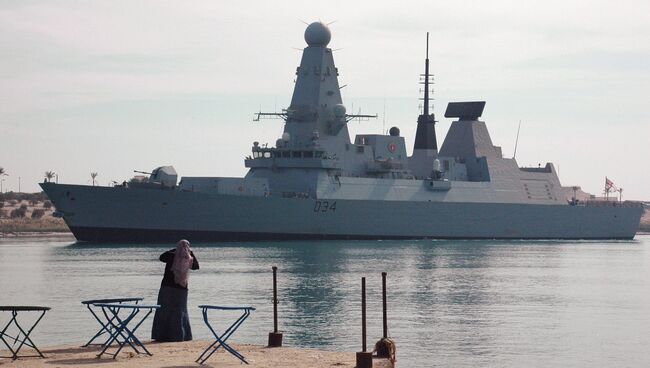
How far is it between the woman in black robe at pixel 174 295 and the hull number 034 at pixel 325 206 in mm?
41700

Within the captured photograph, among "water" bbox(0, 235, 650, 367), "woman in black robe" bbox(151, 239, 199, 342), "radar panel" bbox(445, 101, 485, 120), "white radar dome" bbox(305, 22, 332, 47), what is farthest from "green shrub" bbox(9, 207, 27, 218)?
"woman in black robe" bbox(151, 239, 199, 342)

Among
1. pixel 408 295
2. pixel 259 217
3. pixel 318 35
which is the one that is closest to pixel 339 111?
pixel 318 35

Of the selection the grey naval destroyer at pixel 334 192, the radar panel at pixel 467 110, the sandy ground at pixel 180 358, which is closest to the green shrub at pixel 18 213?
the grey naval destroyer at pixel 334 192

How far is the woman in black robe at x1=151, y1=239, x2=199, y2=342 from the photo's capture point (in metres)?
16.0

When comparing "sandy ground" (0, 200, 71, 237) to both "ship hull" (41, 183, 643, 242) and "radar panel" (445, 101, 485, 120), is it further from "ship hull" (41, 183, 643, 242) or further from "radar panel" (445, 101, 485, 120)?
"radar panel" (445, 101, 485, 120)

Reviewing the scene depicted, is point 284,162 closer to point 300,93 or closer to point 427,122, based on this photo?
point 300,93

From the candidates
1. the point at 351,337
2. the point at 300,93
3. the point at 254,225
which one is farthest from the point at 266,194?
the point at 351,337

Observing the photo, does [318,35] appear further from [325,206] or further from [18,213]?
[18,213]

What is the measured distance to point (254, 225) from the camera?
57.3 m

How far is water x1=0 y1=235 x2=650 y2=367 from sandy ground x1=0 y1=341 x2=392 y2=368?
10.9 ft

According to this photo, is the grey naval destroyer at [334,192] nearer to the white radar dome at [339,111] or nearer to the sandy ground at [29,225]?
the white radar dome at [339,111]

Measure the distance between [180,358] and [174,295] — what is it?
1.40 meters

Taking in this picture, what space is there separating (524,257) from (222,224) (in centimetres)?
1525

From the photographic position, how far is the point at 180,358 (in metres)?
15.0
